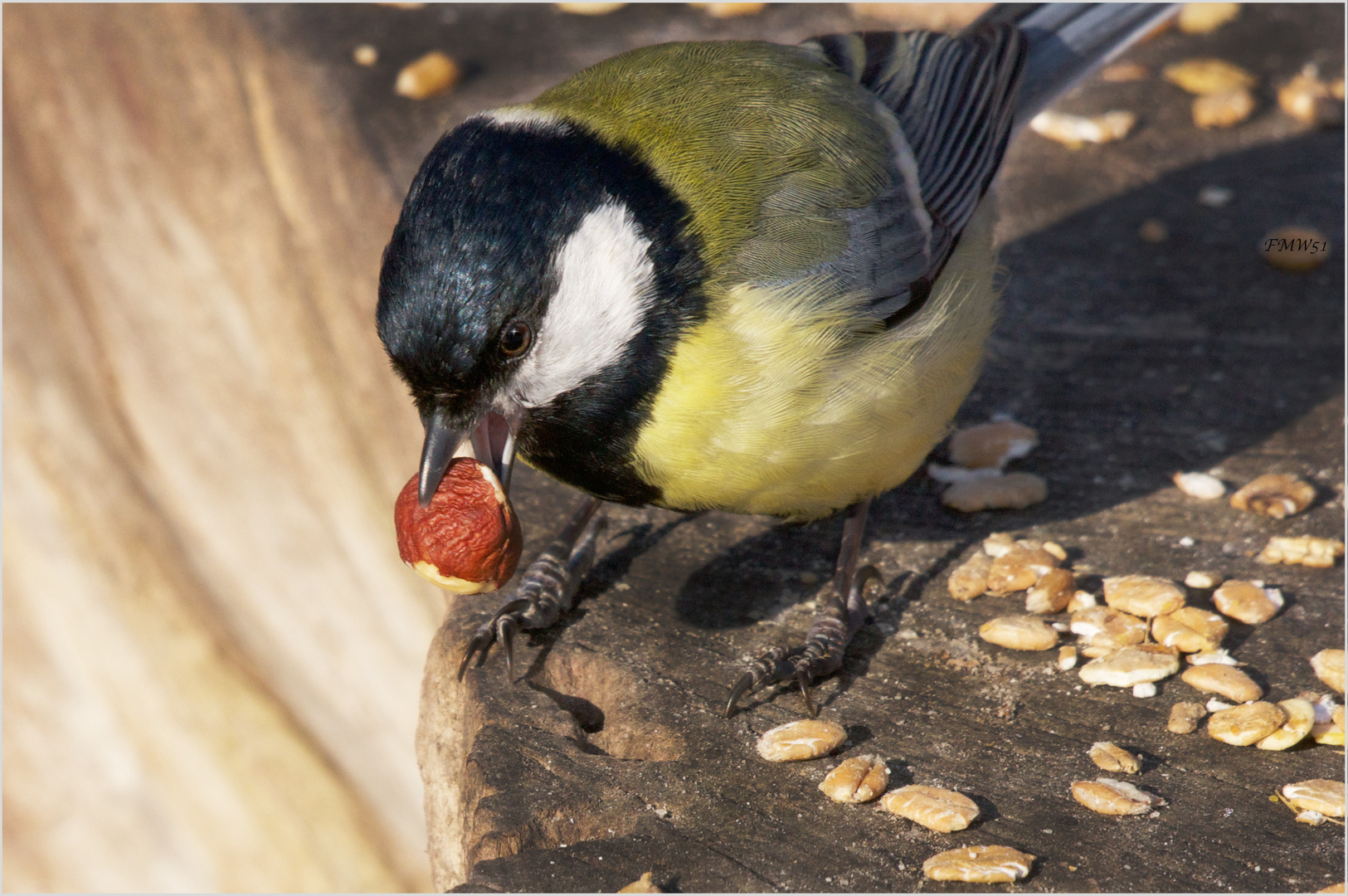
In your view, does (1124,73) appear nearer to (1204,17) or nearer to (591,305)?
(1204,17)

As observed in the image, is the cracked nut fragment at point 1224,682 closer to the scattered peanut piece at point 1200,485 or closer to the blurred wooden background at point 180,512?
the scattered peanut piece at point 1200,485

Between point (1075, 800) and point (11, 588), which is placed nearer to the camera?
point (1075, 800)

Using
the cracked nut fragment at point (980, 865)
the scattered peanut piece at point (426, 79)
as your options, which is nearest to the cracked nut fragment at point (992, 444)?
the cracked nut fragment at point (980, 865)

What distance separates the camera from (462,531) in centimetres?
145

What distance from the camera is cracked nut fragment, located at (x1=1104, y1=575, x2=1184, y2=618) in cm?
170

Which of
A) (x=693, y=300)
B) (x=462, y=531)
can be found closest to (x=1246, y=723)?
(x=693, y=300)

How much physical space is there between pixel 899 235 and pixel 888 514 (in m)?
0.49

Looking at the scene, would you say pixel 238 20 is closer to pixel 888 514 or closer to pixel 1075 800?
pixel 888 514

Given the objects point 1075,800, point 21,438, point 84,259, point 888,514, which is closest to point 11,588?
point 21,438

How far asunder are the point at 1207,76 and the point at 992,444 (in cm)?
160

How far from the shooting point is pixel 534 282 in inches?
54.3

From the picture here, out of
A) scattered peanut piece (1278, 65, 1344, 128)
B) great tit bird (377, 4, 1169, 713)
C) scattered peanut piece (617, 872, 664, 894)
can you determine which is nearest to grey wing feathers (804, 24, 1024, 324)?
great tit bird (377, 4, 1169, 713)

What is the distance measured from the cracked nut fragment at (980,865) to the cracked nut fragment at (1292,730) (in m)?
0.39

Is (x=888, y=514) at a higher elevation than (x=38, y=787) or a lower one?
higher
